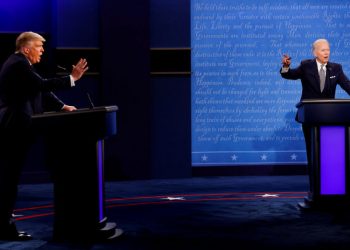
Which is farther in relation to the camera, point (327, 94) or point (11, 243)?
point (327, 94)

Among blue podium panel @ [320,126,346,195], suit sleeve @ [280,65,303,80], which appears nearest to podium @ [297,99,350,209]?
blue podium panel @ [320,126,346,195]

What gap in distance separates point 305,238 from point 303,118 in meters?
1.56

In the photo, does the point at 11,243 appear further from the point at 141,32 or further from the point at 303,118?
the point at 141,32

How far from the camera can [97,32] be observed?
852 cm

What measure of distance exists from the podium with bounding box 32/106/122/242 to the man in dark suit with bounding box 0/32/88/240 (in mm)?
128

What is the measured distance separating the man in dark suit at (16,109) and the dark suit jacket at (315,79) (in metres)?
2.65

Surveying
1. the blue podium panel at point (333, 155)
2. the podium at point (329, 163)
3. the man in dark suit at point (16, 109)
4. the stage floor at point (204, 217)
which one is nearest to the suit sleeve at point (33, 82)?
the man in dark suit at point (16, 109)

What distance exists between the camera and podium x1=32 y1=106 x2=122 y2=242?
461 centimetres

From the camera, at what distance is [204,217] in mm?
5641

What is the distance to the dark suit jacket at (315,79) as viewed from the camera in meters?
6.51

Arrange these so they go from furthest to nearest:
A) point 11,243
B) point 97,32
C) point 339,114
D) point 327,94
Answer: point 97,32 < point 327,94 < point 339,114 < point 11,243

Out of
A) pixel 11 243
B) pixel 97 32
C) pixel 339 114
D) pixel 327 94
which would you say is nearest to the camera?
pixel 11 243

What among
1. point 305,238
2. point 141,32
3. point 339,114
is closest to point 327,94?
point 339,114

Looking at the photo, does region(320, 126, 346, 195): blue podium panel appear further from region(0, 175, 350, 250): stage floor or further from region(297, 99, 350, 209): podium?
region(0, 175, 350, 250): stage floor
